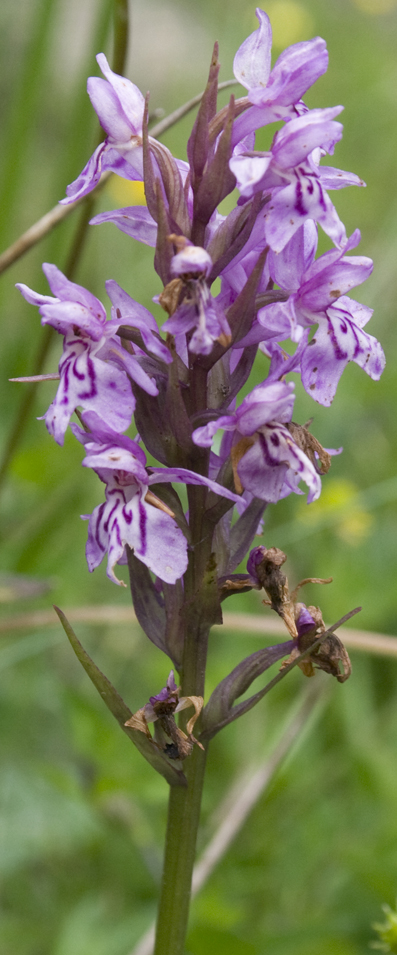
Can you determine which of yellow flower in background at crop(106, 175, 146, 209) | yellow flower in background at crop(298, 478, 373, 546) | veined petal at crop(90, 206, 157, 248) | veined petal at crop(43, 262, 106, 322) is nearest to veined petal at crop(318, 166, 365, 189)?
veined petal at crop(90, 206, 157, 248)

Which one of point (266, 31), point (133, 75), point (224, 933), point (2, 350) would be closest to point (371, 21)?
point (133, 75)

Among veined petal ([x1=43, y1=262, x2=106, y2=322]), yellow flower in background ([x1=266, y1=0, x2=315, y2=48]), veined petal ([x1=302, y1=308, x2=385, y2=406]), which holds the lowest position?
veined petal ([x1=302, y1=308, x2=385, y2=406])

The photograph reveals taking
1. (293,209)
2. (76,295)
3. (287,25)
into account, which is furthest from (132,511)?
(287,25)

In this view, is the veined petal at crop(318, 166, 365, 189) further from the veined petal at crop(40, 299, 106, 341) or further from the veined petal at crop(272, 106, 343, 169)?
the veined petal at crop(40, 299, 106, 341)

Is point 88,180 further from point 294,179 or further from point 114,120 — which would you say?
point 294,179

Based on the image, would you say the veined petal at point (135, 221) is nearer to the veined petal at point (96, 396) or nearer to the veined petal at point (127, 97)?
the veined petal at point (127, 97)

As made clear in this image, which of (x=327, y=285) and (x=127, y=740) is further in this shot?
(x=127, y=740)
